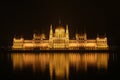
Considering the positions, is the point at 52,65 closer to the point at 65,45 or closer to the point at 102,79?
the point at 102,79

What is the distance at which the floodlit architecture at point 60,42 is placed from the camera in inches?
2537

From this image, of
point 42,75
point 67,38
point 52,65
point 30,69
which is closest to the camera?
point 42,75

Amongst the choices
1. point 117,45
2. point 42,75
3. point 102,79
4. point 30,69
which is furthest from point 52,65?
point 117,45

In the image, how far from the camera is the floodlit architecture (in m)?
64.4

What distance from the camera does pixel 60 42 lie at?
6638cm

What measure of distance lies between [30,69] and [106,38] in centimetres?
3470

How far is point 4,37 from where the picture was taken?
64.0 metres

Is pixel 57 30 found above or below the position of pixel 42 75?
above

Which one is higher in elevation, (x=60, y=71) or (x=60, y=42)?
(x=60, y=42)

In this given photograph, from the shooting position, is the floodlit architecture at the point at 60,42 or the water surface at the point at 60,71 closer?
the water surface at the point at 60,71

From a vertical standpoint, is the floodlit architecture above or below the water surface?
above

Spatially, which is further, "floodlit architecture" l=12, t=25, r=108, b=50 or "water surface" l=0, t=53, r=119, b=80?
"floodlit architecture" l=12, t=25, r=108, b=50

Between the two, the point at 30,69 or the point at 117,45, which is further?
the point at 117,45

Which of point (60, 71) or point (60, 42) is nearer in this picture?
point (60, 71)
